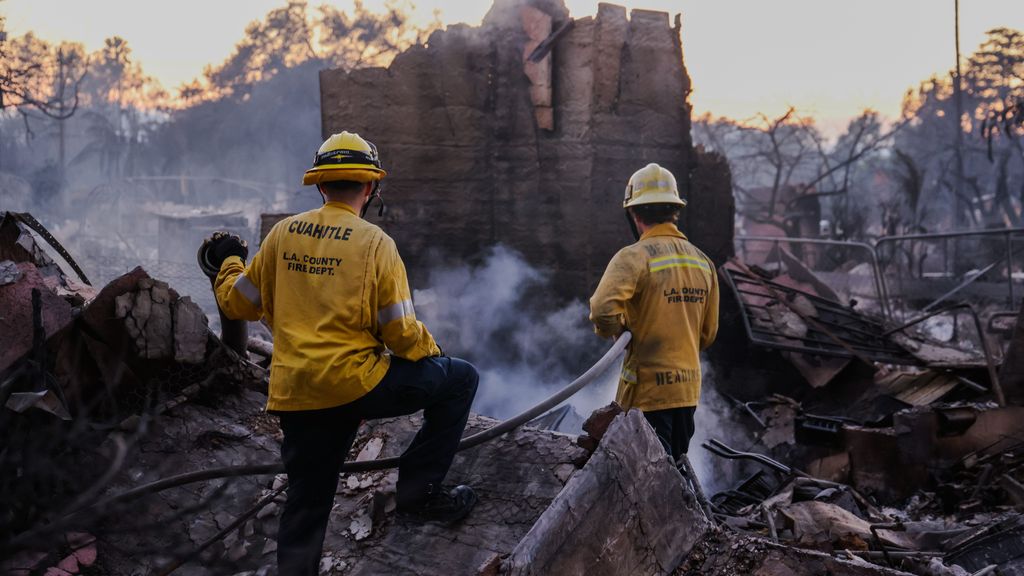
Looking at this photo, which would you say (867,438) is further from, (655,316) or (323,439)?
(323,439)

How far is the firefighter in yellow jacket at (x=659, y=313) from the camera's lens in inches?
157

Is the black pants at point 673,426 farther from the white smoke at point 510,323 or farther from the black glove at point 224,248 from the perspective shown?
the white smoke at point 510,323

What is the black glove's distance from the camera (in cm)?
334

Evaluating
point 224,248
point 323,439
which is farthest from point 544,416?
point 224,248

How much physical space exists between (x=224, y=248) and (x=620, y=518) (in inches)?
78.0

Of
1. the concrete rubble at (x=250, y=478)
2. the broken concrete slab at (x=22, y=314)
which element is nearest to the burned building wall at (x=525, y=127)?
the concrete rubble at (x=250, y=478)

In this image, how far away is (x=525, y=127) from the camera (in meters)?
7.95

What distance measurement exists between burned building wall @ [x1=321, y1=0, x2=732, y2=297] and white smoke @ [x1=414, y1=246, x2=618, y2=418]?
192 mm

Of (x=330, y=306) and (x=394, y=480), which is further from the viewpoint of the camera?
(x=394, y=480)

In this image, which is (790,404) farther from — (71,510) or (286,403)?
(71,510)

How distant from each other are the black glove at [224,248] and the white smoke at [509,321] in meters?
4.47

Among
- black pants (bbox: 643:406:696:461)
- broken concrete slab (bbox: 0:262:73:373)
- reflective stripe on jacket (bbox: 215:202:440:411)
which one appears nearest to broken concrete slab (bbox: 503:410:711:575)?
black pants (bbox: 643:406:696:461)

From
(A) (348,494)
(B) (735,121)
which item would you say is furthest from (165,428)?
(B) (735,121)

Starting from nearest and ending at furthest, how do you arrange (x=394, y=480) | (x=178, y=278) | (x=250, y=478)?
(x=394, y=480) < (x=250, y=478) < (x=178, y=278)
